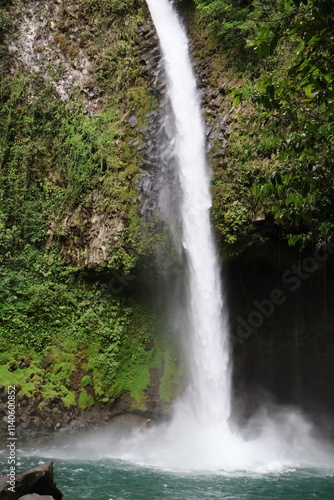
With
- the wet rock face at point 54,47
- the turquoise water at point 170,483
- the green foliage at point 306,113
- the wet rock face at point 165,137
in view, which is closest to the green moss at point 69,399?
the turquoise water at point 170,483

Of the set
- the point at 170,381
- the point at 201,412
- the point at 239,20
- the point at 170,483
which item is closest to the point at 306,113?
the point at 170,483

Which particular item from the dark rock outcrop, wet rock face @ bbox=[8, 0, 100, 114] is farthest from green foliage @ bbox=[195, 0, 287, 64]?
the dark rock outcrop

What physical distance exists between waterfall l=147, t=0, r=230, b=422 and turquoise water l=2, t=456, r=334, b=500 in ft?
8.89

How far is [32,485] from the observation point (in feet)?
19.6

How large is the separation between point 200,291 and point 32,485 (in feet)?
21.5

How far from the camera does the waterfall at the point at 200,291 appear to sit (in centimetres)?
1131

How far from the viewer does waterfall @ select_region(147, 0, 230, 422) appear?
1131cm

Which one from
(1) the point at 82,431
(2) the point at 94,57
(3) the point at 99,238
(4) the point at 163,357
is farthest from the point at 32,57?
(1) the point at 82,431

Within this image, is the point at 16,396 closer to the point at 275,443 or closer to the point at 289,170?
the point at 275,443

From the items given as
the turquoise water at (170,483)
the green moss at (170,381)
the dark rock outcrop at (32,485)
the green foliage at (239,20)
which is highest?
the green foliage at (239,20)

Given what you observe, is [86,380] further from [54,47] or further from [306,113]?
[54,47]

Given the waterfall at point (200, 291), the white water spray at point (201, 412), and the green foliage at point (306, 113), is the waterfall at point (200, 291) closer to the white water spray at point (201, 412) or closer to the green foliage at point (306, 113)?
the white water spray at point (201, 412)

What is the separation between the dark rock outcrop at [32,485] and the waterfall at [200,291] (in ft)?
18.0

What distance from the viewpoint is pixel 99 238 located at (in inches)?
472
